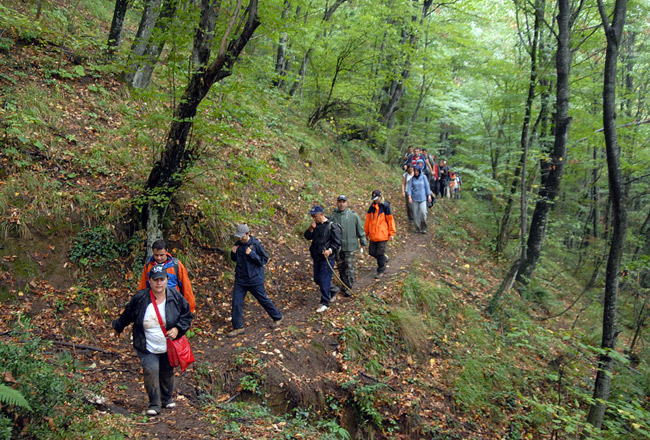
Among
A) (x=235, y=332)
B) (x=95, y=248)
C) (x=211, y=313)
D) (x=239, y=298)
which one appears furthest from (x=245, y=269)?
(x=95, y=248)

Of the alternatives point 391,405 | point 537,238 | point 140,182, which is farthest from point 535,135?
point 140,182

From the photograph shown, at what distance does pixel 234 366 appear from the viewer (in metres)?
5.80

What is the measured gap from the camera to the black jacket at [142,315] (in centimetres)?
432

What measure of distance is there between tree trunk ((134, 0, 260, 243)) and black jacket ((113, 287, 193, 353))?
2.41m

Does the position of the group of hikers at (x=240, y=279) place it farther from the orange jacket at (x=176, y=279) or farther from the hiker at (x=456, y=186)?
the hiker at (x=456, y=186)

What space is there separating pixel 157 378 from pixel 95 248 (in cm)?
339

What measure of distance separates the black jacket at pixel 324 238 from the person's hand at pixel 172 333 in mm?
3557

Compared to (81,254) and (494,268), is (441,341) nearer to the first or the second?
(494,268)

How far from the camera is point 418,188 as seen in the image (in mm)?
12766

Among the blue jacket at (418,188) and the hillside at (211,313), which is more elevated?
the blue jacket at (418,188)

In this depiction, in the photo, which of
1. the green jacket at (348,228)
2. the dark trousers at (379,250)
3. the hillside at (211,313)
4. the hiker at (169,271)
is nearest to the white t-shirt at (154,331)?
the hiker at (169,271)

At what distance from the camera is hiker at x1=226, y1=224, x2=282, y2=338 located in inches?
254

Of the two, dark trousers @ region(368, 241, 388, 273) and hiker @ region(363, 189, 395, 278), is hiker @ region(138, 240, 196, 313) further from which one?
dark trousers @ region(368, 241, 388, 273)

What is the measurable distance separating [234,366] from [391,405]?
274cm
